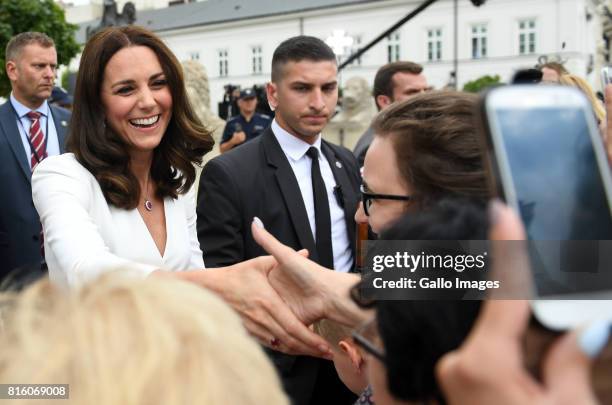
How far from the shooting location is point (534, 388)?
67 centimetres

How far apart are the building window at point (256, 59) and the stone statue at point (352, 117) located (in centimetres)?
4177

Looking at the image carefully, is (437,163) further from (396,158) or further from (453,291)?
(453,291)

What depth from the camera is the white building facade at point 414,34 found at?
46.2 m

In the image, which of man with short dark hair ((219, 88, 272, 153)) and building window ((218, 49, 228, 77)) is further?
building window ((218, 49, 228, 77))

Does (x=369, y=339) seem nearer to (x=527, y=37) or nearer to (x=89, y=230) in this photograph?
(x=89, y=230)

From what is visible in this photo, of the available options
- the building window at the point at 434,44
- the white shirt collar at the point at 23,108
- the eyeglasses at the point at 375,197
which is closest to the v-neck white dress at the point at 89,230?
the eyeglasses at the point at 375,197

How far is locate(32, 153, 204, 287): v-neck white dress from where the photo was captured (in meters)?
1.89

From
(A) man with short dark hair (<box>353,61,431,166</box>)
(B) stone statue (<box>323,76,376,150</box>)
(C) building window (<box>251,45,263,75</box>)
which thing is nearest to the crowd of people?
(A) man with short dark hair (<box>353,61,431,166</box>)

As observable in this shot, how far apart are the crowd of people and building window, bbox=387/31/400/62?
5055 centimetres

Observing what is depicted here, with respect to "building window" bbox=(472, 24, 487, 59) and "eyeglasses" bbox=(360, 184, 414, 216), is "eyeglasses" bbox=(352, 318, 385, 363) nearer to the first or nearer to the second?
"eyeglasses" bbox=(360, 184, 414, 216)

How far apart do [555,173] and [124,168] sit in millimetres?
1927

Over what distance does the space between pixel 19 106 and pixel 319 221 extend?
2624 millimetres

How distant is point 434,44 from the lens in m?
51.4

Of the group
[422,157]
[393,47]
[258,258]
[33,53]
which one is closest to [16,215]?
[33,53]
